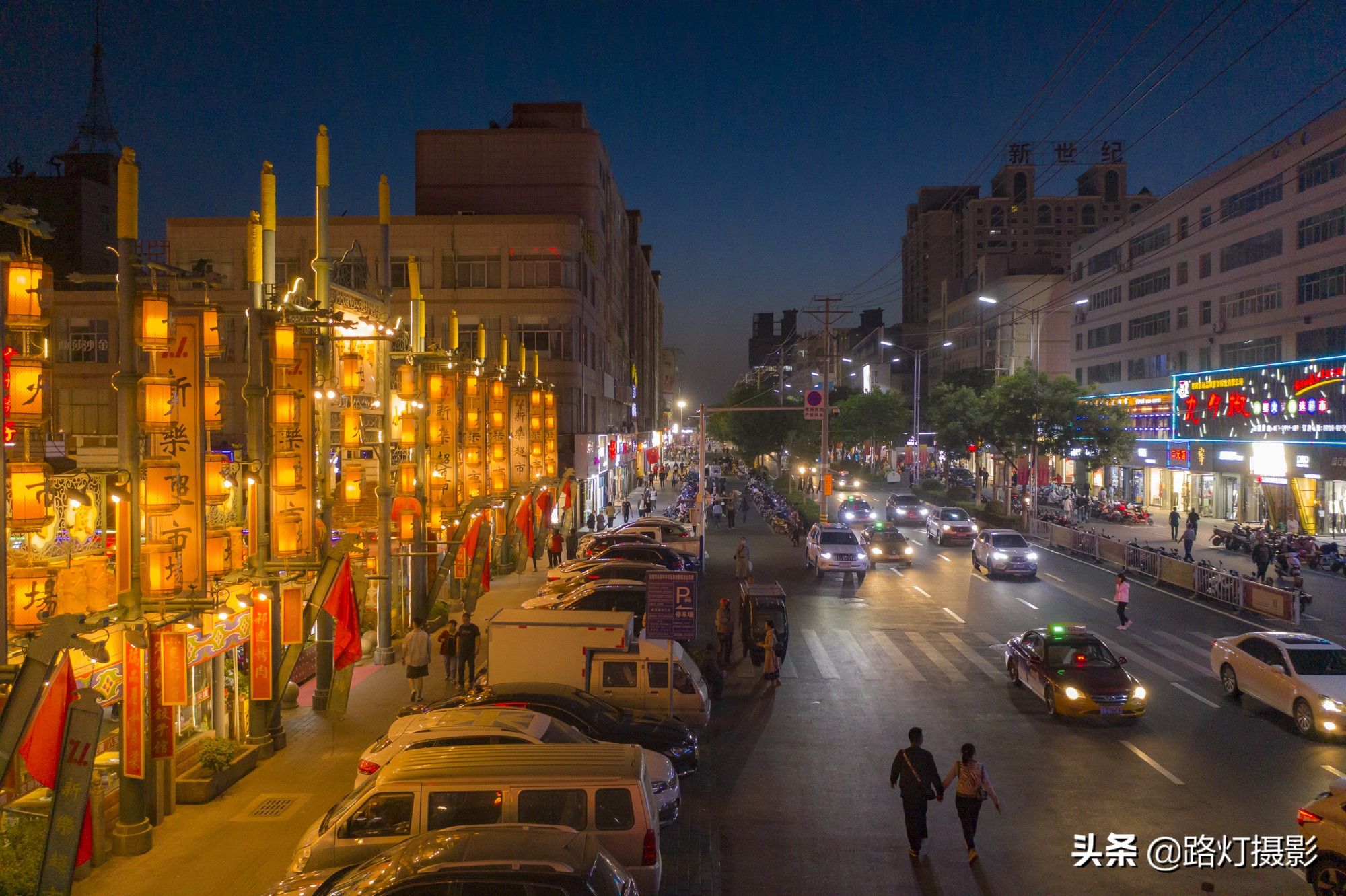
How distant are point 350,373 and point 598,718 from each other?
859 cm

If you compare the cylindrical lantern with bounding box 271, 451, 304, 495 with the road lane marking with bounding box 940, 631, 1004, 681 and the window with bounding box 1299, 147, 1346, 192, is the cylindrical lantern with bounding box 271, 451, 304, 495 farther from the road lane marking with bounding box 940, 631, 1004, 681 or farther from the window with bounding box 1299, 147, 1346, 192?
the window with bounding box 1299, 147, 1346, 192

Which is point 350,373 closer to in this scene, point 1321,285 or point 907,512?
point 907,512

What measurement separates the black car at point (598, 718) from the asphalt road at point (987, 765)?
0.67 meters

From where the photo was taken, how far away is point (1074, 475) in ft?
226

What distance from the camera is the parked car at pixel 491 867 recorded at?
21.7 feet

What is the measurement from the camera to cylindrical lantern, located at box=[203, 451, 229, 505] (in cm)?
1116

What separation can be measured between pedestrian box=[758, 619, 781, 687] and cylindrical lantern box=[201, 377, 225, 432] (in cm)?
1075

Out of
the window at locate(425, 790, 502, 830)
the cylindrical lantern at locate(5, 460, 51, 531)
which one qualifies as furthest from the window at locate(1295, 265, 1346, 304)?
the cylindrical lantern at locate(5, 460, 51, 531)

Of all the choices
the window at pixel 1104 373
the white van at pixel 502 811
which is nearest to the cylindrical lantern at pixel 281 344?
the white van at pixel 502 811

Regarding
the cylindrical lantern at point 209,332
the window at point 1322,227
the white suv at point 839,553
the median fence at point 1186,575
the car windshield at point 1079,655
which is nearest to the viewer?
the cylindrical lantern at point 209,332

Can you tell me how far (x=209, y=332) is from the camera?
37.3 ft

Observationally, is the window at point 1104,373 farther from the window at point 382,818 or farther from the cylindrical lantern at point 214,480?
the window at point 382,818

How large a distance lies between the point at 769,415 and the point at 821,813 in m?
65.4

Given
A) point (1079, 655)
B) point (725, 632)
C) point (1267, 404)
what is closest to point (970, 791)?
point (1079, 655)
